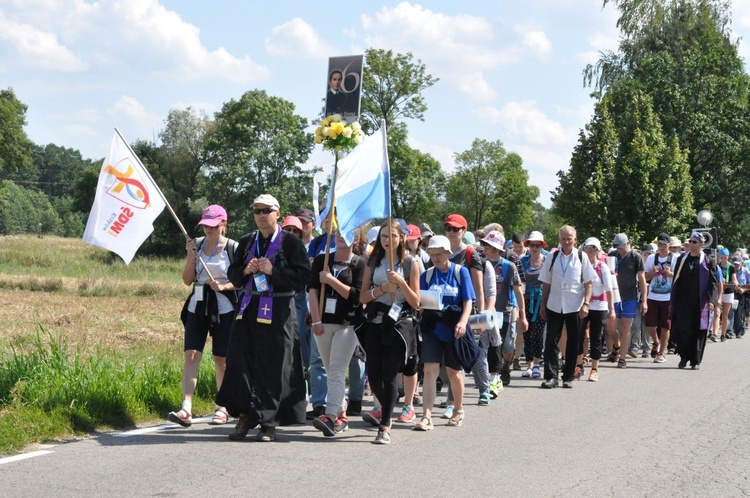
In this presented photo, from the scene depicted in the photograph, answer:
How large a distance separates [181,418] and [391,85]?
56.5 metres

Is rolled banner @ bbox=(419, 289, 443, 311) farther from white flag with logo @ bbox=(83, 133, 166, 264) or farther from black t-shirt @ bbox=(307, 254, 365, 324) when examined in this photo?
white flag with logo @ bbox=(83, 133, 166, 264)

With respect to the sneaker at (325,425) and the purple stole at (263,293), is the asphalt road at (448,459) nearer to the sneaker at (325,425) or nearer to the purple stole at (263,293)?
the sneaker at (325,425)

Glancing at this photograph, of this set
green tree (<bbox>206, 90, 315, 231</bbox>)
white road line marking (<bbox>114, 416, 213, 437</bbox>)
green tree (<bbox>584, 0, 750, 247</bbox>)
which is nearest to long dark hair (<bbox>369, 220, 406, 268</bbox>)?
white road line marking (<bbox>114, 416, 213, 437</bbox>)

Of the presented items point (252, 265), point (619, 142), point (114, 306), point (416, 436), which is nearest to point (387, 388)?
point (416, 436)

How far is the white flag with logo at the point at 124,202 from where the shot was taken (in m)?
8.06

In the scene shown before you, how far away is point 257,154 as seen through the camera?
65.4 meters

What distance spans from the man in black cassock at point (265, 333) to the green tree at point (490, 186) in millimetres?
80483

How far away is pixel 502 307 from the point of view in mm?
11602

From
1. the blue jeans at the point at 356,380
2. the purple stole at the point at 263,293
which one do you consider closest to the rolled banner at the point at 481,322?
the blue jeans at the point at 356,380

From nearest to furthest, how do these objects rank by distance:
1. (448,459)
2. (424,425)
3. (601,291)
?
(448,459) < (424,425) < (601,291)

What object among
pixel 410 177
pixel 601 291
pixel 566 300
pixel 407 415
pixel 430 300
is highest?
pixel 410 177

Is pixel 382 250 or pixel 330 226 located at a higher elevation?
pixel 330 226

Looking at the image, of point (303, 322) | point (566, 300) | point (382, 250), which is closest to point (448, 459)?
point (382, 250)

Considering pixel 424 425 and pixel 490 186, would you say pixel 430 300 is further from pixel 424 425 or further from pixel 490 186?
pixel 490 186
